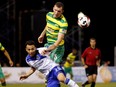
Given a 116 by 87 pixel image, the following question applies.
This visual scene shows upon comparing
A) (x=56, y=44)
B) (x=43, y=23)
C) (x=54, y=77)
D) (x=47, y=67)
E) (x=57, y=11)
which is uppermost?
(x=57, y=11)

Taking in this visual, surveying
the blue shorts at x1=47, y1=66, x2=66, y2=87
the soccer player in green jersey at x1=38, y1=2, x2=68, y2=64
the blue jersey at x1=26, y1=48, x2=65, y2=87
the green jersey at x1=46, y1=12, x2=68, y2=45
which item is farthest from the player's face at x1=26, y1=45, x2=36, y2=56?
the green jersey at x1=46, y1=12, x2=68, y2=45

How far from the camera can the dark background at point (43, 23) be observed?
2827 centimetres

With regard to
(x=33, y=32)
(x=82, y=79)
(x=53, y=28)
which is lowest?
(x=82, y=79)

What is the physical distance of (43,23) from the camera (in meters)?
25.2

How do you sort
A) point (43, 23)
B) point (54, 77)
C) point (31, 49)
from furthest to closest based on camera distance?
point (43, 23) < point (54, 77) < point (31, 49)

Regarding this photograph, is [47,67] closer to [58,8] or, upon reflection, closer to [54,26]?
[58,8]

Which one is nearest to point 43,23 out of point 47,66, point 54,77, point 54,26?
point 54,26

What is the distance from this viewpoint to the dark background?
92.8ft

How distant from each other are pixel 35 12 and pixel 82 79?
178 inches

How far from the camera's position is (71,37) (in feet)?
101

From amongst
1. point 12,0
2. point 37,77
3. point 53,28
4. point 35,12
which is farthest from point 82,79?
point 53,28

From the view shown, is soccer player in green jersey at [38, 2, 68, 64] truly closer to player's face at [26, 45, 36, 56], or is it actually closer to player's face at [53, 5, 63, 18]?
player's face at [53, 5, 63, 18]

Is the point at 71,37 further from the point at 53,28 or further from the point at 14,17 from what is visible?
the point at 53,28

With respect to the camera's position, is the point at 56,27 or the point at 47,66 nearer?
the point at 47,66
